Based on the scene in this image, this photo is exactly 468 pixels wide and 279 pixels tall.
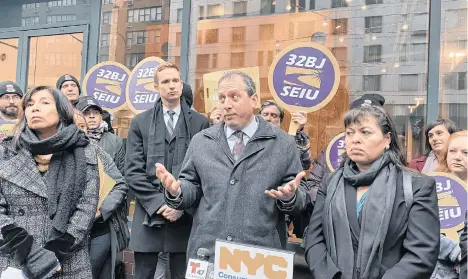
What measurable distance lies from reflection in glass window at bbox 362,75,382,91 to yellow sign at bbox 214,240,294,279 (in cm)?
323

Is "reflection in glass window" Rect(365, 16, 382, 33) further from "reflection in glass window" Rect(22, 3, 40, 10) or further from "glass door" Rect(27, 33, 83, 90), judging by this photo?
"reflection in glass window" Rect(22, 3, 40, 10)

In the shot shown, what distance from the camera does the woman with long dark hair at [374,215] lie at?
2375mm

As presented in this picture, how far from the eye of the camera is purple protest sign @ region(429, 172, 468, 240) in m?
3.34

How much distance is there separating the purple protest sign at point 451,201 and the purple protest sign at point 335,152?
3.02ft

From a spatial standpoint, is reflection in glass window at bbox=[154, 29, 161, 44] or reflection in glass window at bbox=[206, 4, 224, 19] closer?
reflection in glass window at bbox=[206, 4, 224, 19]

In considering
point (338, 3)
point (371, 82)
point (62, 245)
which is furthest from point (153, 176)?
point (338, 3)

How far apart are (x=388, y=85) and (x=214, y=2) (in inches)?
91.5

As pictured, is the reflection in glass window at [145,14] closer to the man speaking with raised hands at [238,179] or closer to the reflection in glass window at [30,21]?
the reflection in glass window at [30,21]

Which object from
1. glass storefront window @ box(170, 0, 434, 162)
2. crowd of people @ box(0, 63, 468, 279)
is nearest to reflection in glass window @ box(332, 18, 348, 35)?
glass storefront window @ box(170, 0, 434, 162)

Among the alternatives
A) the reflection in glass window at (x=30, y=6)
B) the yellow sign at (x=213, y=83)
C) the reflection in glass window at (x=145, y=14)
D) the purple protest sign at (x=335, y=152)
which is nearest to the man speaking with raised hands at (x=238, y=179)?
the purple protest sign at (x=335, y=152)

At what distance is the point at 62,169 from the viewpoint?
290 centimetres

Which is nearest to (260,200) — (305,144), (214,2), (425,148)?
(305,144)

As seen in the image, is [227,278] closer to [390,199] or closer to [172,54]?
[390,199]

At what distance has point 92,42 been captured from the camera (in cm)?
639
